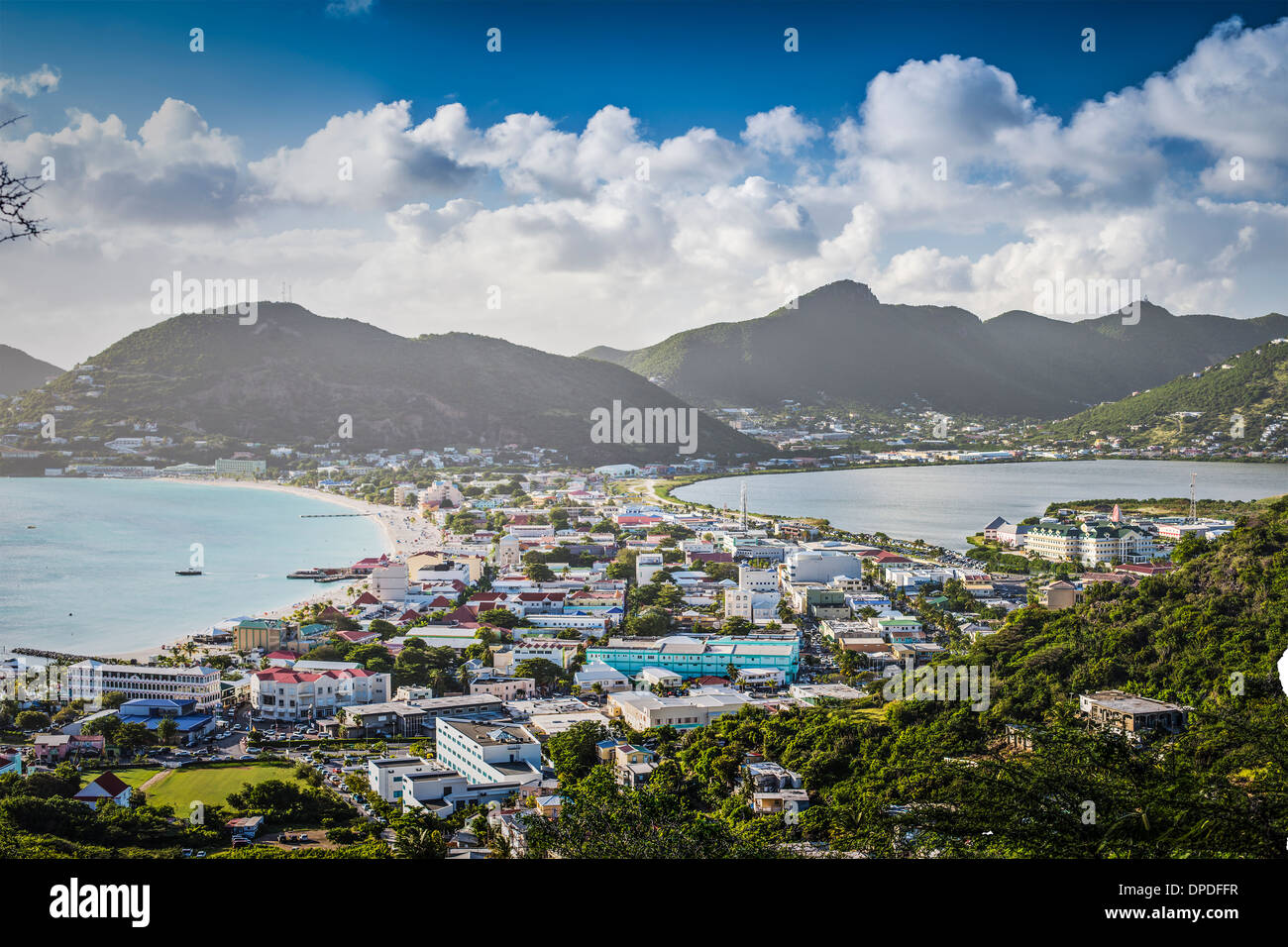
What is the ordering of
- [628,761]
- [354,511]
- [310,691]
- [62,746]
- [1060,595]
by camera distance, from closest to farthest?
1. [628,761]
2. [62,746]
3. [310,691]
4. [1060,595]
5. [354,511]

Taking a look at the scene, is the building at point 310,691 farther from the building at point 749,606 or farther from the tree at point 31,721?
the building at point 749,606

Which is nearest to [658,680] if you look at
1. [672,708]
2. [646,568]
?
[672,708]

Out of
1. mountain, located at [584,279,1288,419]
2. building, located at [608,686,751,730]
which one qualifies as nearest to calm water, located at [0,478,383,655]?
building, located at [608,686,751,730]

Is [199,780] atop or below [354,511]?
below

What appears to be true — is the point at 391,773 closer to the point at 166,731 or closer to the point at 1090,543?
the point at 166,731

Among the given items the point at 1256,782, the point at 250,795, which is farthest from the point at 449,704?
the point at 1256,782

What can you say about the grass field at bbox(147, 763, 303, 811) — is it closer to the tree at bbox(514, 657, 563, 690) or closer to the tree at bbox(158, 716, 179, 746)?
the tree at bbox(158, 716, 179, 746)
